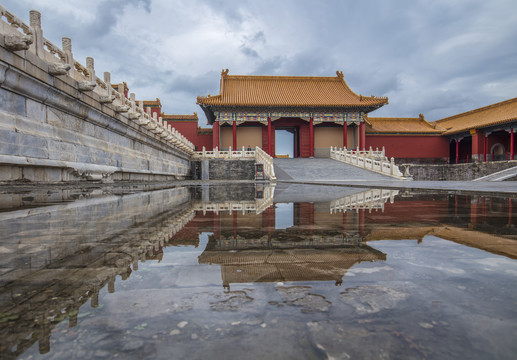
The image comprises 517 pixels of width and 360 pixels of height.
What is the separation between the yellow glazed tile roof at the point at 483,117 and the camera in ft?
70.8

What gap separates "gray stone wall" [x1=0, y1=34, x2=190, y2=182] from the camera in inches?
170

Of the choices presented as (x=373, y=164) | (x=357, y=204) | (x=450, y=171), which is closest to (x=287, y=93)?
(x=373, y=164)

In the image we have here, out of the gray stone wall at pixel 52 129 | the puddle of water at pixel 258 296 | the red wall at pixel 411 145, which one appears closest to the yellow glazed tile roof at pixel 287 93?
the red wall at pixel 411 145

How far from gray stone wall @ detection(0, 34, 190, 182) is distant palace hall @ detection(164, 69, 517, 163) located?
577 inches

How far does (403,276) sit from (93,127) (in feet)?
23.3

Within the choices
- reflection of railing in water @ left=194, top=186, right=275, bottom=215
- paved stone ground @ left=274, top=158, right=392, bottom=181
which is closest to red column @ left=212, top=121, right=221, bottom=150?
paved stone ground @ left=274, top=158, right=392, bottom=181

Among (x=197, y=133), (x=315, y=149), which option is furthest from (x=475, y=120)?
(x=197, y=133)

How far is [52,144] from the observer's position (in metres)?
5.23

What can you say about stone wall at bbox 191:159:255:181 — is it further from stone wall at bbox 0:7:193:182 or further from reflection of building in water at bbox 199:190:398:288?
reflection of building in water at bbox 199:190:398:288

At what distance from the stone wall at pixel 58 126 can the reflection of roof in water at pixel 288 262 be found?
14.3 ft

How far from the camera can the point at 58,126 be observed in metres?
5.48

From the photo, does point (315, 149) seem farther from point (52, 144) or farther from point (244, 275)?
point (244, 275)

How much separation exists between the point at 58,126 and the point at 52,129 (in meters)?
0.20

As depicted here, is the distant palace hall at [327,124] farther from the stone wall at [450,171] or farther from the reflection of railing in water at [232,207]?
the reflection of railing in water at [232,207]
